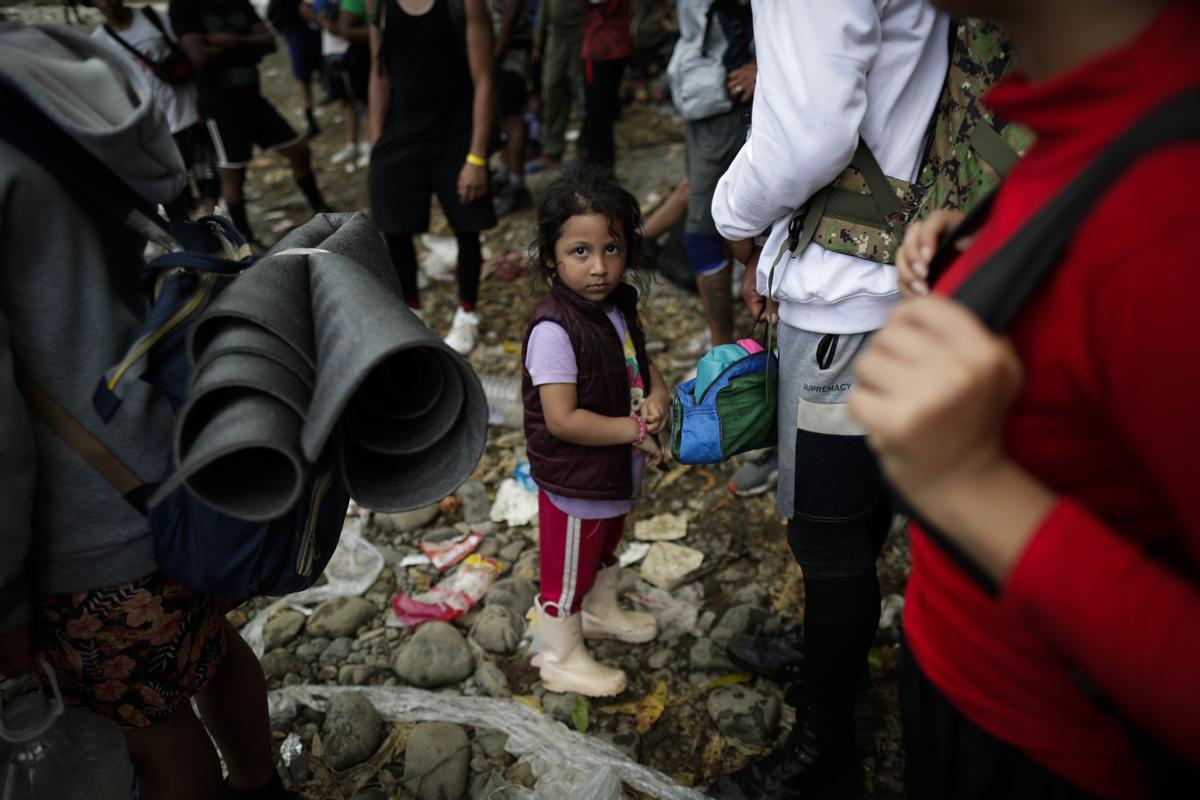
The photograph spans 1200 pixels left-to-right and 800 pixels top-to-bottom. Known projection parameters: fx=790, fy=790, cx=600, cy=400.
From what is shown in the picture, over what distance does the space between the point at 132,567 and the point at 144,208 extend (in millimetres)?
735

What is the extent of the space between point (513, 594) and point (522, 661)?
31cm

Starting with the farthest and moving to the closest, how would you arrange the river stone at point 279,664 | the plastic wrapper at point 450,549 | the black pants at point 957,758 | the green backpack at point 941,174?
1. the plastic wrapper at point 450,549
2. the river stone at point 279,664
3. the green backpack at point 941,174
4. the black pants at point 957,758

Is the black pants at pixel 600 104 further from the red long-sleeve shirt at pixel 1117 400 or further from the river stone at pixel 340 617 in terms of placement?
the red long-sleeve shirt at pixel 1117 400

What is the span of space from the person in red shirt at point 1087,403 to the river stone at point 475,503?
294cm

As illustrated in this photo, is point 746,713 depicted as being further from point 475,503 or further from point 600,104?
point 600,104

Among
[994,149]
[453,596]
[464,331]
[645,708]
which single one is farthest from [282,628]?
[994,149]

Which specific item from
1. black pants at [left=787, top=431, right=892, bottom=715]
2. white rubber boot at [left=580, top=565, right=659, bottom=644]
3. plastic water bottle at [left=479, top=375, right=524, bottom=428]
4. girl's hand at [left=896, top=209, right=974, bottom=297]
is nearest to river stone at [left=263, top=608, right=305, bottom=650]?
white rubber boot at [left=580, top=565, right=659, bottom=644]

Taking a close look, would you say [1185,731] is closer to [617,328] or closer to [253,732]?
[617,328]

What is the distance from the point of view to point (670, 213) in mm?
5059

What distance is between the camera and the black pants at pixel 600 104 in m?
6.06

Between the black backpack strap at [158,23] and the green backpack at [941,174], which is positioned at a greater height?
the green backpack at [941,174]

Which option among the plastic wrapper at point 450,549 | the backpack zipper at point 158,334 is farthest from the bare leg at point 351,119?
the backpack zipper at point 158,334

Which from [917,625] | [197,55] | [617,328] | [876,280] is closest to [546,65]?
[197,55]

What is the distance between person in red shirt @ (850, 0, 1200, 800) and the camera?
783 mm
